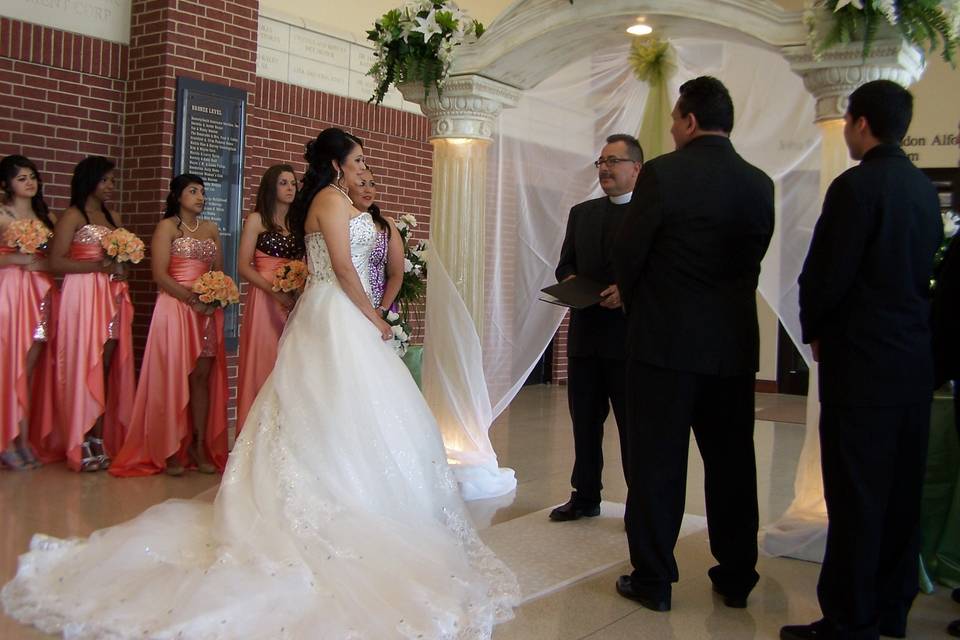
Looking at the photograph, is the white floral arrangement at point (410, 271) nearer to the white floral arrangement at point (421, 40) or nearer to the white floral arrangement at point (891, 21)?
the white floral arrangement at point (421, 40)

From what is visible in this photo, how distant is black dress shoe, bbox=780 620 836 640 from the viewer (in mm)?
3547

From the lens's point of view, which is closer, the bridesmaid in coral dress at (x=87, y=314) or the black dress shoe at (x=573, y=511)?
the black dress shoe at (x=573, y=511)

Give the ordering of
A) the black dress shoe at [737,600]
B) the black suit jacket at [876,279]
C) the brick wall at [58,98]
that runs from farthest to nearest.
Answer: the brick wall at [58,98] → the black dress shoe at [737,600] → the black suit jacket at [876,279]

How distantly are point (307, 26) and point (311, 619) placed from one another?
6773 mm

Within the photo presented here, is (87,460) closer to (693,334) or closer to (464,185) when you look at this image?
(464,185)

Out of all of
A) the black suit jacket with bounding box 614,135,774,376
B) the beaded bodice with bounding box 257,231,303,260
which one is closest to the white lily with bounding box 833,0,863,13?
the black suit jacket with bounding box 614,135,774,376

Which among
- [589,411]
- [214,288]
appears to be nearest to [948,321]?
[589,411]

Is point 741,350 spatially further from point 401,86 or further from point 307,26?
point 307,26

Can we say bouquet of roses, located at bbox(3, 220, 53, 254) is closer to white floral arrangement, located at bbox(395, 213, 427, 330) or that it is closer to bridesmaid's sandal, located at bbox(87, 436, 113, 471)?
bridesmaid's sandal, located at bbox(87, 436, 113, 471)

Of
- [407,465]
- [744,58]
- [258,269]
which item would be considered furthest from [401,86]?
[407,465]

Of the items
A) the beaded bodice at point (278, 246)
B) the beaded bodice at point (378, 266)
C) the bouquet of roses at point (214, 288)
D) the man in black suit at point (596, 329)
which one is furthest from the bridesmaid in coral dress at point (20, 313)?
the man in black suit at point (596, 329)

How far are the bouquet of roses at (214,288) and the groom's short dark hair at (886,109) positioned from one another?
439 centimetres

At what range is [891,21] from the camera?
4207 millimetres

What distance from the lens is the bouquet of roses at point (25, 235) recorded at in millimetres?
6105
